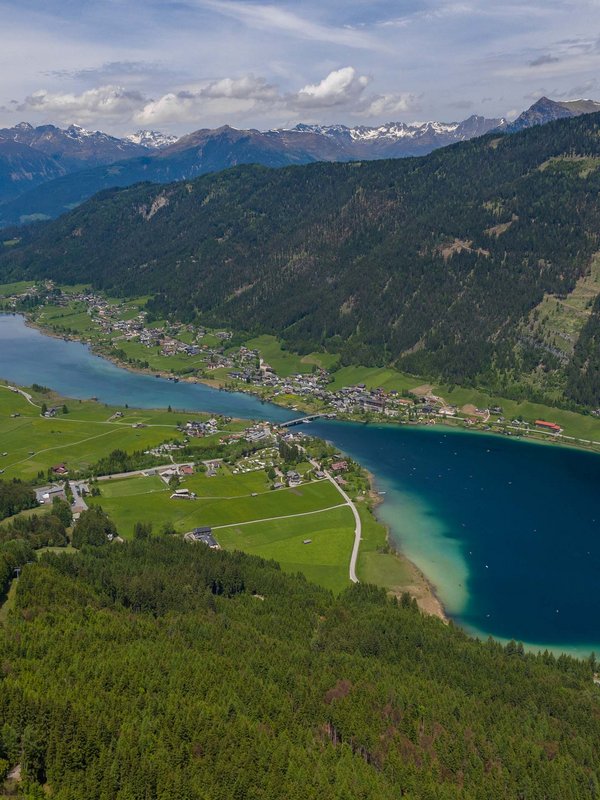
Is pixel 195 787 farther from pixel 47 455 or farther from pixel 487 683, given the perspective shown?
pixel 47 455

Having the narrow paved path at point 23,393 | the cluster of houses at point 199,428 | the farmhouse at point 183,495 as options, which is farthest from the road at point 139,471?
the narrow paved path at point 23,393

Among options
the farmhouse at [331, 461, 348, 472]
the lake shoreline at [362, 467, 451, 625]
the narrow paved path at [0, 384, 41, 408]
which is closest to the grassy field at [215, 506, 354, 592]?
the lake shoreline at [362, 467, 451, 625]

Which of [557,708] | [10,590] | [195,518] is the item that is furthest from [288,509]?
[557,708]

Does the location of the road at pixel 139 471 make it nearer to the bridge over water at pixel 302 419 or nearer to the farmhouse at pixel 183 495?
the farmhouse at pixel 183 495

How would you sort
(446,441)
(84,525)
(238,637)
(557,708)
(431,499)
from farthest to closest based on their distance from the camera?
(446,441) < (431,499) < (84,525) < (238,637) < (557,708)

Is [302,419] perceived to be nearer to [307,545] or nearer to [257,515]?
[257,515]

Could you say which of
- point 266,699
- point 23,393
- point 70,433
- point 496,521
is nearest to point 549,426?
point 496,521

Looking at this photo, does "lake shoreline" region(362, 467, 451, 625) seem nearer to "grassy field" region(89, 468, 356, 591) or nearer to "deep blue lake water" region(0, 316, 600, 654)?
"deep blue lake water" region(0, 316, 600, 654)
